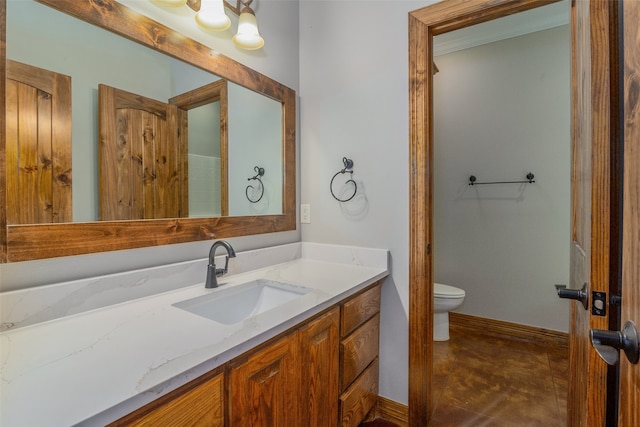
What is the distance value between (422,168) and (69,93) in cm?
143

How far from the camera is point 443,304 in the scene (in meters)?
2.30

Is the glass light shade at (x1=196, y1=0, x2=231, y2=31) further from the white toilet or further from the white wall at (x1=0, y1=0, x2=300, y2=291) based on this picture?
the white toilet

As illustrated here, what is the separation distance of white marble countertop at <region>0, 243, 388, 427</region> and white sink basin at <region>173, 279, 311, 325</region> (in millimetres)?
48

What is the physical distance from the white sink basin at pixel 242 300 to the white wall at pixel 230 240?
0.75 feet

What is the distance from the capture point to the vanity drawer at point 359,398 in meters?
1.27

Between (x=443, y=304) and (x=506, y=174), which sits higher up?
(x=506, y=174)

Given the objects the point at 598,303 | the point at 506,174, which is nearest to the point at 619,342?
the point at 598,303

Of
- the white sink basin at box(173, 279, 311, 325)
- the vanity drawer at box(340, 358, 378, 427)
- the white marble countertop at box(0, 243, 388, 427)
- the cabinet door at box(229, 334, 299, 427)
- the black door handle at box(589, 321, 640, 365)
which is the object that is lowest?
the vanity drawer at box(340, 358, 378, 427)

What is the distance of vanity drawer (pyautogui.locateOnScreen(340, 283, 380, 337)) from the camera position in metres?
1.26

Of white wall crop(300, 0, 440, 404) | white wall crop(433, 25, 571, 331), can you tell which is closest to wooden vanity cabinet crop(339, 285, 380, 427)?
white wall crop(300, 0, 440, 404)

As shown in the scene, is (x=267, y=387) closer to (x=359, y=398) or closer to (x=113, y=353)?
(x=113, y=353)

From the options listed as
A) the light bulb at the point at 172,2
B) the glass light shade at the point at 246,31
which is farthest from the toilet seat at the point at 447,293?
the light bulb at the point at 172,2

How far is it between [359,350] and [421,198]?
0.79 metres

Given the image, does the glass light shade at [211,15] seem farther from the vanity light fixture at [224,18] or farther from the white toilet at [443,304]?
the white toilet at [443,304]
